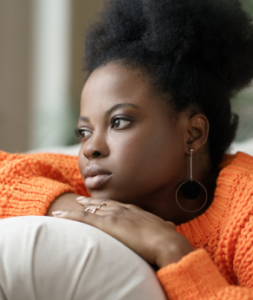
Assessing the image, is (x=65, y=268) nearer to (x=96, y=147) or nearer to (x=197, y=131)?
(x=96, y=147)

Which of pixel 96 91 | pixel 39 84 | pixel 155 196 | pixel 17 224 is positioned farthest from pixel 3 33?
pixel 17 224

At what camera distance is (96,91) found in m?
1.00

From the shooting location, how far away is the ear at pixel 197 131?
1.01m

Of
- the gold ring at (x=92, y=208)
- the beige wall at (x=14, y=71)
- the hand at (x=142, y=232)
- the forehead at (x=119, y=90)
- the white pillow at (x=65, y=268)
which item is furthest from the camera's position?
the beige wall at (x=14, y=71)

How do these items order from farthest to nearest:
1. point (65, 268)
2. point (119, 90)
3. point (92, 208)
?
1. point (119, 90)
2. point (92, 208)
3. point (65, 268)

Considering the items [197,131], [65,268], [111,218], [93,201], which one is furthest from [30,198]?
[197,131]

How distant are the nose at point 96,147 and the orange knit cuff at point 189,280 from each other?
1.19ft

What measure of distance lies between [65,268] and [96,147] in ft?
1.30

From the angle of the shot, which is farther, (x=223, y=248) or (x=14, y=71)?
(x=14, y=71)

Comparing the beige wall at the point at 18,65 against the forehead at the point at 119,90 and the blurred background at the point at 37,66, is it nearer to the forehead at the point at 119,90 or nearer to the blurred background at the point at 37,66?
the blurred background at the point at 37,66

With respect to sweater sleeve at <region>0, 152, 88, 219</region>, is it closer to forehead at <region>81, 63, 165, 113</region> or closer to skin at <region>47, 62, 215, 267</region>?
skin at <region>47, 62, 215, 267</region>

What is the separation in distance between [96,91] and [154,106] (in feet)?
0.54

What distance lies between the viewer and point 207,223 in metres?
0.96

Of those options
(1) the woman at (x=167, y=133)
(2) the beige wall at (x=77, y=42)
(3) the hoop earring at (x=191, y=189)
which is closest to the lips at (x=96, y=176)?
(1) the woman at (x=167, y=133)
